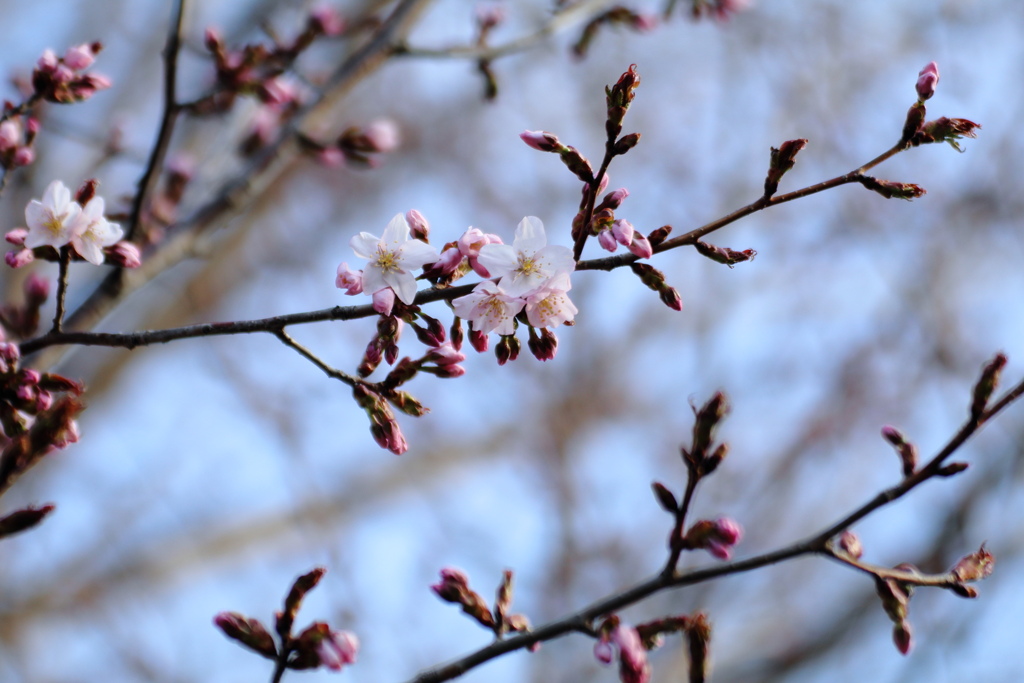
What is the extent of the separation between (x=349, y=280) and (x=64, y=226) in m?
0.59

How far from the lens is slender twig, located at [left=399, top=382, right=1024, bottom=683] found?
1.42 meters

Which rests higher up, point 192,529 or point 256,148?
point 192,529

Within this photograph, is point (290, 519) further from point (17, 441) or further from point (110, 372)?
point (17, 441)

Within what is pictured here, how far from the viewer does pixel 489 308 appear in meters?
1.44

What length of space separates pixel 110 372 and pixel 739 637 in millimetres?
5840

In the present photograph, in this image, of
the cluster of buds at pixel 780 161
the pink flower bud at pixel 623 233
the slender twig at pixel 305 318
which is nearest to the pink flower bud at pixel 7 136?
the slender twig at pixel 305 318

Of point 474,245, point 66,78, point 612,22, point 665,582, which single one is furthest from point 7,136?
point 612,22

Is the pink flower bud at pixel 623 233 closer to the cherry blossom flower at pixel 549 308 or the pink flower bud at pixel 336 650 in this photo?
the cherry blossom flower at pixel 549 308

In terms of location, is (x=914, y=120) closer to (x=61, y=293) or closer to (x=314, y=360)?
(x=314, y=360)

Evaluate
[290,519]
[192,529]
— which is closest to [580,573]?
[290,519]

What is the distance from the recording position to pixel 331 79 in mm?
3072

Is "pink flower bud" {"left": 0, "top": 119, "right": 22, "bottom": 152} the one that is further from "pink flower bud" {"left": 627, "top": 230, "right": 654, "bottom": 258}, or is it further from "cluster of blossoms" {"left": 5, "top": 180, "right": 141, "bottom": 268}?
"pink flower bud" {"left": 627, "top": 230, "right": 654, "bottom": 258}

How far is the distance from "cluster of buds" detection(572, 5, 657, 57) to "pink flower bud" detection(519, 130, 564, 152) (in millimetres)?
1827

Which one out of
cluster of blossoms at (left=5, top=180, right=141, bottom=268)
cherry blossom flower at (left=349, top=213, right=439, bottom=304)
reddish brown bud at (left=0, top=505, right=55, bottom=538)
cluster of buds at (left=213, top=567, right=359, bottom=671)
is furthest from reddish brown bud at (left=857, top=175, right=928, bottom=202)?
reddish brown bud at (left=0, top=505, right=55, bottom=538)
